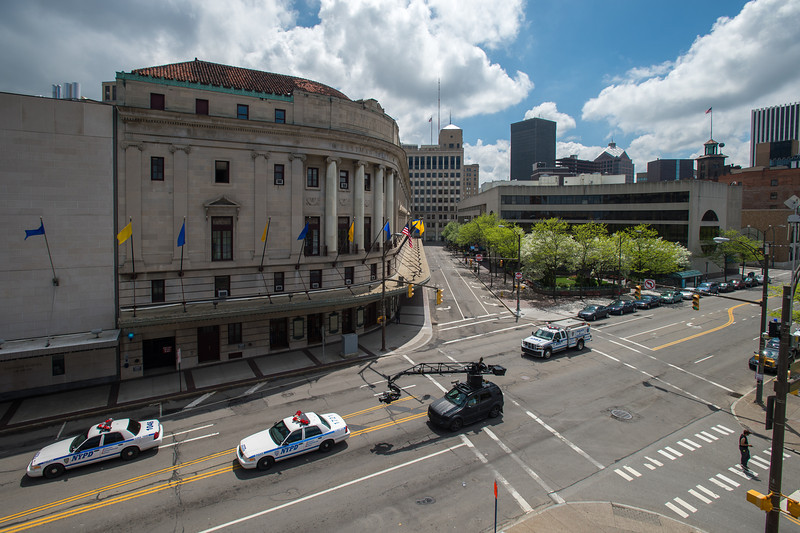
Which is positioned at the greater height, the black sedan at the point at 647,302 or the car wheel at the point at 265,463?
the black sedan at the point at 647,302

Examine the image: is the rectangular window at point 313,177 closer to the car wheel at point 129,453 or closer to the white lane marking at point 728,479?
the car wheel at point 129,453

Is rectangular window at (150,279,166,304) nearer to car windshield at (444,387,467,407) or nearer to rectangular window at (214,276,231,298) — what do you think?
rectangular window at (214,276,231,298)

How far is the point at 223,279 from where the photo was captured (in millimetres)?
28750

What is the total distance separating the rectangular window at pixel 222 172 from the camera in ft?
93.1

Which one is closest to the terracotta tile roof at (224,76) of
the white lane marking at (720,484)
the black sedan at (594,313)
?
the white lane marking at (720,484)

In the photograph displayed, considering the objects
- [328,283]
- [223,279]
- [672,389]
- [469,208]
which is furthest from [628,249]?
[469,208]

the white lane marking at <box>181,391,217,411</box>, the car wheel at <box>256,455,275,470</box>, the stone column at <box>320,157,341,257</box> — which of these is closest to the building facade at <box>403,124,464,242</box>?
the stone column at <box>320,157,341,257</box>

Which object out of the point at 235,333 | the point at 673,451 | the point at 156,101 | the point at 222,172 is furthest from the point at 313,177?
the point at 673,451

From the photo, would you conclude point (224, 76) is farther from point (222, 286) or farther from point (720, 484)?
point (720, 484)

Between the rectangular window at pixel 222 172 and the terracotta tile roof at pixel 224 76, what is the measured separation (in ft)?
17.3

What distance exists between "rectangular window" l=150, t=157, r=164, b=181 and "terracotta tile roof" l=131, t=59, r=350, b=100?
5.46 metres

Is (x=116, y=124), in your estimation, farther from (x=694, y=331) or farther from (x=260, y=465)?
(x=694, y=331)

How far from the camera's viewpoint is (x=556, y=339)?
30.0 m

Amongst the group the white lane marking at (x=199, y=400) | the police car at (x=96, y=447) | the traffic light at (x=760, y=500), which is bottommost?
the white lane marking at (x=199, y=400)
